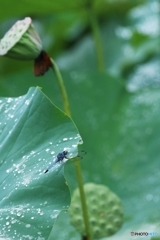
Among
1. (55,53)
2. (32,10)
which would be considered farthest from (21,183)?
(55,53)

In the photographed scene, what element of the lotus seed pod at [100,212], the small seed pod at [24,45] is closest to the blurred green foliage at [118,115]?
the lotus seed pod at [100,212]

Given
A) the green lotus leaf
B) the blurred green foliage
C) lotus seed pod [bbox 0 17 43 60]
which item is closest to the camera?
the green lotus leaf

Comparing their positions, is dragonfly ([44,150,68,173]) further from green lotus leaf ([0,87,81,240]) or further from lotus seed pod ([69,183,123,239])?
lotus seed pod ([69,183,123,239])

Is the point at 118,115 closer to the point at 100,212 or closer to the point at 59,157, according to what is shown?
the point at 100,212

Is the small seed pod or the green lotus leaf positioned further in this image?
the small seed pod

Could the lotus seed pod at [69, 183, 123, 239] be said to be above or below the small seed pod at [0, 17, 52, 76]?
below

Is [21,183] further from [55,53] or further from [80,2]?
[55,53]

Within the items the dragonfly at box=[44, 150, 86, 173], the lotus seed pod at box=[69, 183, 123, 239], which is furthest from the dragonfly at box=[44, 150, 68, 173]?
the lotus seed pod at box=[69, 183, 123, 239]

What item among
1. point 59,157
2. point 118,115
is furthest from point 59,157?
point 118,115

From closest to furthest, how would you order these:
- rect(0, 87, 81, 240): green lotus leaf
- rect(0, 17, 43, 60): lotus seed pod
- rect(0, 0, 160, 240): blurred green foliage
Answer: rect(0, 87, 81, 240): green lotus leaf
rect(0, 17, 43, 60): lotus seed pod
rect(0, 0, 160, 240): blurred green foliage
